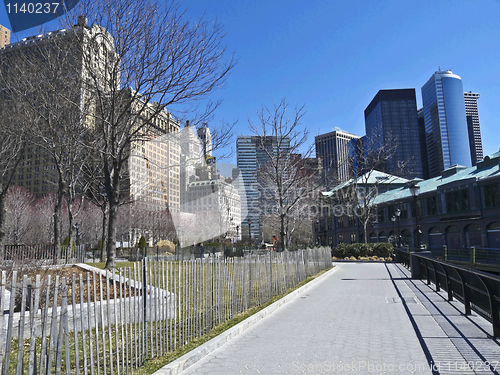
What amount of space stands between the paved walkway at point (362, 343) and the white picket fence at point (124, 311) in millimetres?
862

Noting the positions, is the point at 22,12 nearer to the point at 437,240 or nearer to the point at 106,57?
the point at 106,57

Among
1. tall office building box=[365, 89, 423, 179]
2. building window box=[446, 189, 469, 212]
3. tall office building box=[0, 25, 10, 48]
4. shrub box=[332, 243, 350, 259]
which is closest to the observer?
tall office building box=[0, 25, 10, 48]

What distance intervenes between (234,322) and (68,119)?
14415 mm

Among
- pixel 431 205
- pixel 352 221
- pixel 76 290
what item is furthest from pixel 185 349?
pixel 352 221

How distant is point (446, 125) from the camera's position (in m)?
188

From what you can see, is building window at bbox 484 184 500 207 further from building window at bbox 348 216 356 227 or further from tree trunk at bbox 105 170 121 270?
tree trunk at bbox 105 170 121 270

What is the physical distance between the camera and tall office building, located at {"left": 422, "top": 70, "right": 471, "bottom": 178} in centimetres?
18518

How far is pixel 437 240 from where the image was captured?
177 ft

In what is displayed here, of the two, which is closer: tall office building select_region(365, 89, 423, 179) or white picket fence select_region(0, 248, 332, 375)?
white picket fence select_region(0, 248, 332, 375)

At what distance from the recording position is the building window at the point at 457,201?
160 feet

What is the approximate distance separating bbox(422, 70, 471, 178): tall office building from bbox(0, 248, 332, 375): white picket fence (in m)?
197

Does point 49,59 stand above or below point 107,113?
above

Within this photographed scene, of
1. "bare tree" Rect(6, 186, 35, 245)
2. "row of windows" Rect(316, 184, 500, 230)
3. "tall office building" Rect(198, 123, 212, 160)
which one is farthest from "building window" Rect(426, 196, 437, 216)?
"bare tree" Rect(6, 186, 35, 245)

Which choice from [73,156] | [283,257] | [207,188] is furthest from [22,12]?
[207,188]
